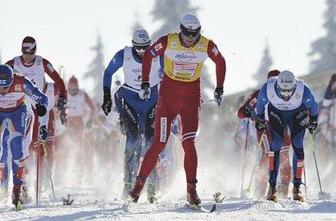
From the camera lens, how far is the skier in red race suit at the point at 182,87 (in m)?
9.64

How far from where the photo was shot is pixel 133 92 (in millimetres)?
11859

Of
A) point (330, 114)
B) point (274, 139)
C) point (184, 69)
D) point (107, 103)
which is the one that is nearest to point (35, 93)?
point (107, 103)

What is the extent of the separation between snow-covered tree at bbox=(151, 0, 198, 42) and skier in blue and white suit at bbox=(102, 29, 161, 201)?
97.2ft

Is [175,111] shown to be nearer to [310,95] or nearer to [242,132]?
[310,95]

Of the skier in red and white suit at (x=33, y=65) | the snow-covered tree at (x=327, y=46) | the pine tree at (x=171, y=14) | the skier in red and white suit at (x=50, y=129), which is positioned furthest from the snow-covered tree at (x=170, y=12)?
the skier in red and white suit at (x=33, y=65)

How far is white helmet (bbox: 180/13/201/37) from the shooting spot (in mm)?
9492

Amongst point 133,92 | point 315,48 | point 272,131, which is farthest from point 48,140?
point 315,48

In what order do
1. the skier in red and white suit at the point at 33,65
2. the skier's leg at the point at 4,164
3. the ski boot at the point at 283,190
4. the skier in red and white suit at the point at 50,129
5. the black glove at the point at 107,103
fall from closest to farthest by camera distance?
the black glove at the point at 107,103, the skier's leg at the point at 4,164, the skier in red and white suit at the point at 33,65, the ski boot at the point at 283,190, the skier in red and white suit at the point at 50,129

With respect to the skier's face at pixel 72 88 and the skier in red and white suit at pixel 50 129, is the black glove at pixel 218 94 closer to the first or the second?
the skier in red and white suit at pixel 50 129

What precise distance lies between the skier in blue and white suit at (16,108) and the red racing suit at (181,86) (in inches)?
63.5

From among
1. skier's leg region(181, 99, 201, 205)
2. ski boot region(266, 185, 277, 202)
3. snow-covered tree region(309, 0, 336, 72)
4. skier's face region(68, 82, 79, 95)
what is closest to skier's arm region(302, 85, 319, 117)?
ski boot region(266, 185, 277, 202)

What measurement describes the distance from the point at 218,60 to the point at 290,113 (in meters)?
2.23

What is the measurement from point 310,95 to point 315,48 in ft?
120

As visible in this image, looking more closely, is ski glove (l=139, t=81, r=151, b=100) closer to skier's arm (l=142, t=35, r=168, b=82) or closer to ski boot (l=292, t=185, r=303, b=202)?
skier's arm (l=142, t=35, r=168, b=82)
